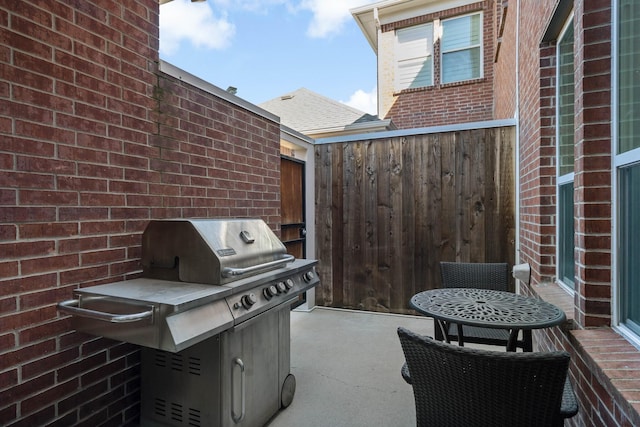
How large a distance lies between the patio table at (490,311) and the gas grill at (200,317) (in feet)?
3.00

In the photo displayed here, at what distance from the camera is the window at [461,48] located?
273 inches

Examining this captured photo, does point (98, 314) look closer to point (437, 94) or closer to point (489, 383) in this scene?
point (489, 383)

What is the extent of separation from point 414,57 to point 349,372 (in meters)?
6.78

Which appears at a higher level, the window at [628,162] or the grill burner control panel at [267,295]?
the window at [628,162]

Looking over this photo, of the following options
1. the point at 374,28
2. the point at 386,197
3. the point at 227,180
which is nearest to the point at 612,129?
the point at 227,180

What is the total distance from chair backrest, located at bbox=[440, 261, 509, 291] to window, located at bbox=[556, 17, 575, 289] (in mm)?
395

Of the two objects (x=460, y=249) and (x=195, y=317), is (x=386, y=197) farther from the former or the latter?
(x=195, y=317)

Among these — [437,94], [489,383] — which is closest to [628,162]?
[489,383]

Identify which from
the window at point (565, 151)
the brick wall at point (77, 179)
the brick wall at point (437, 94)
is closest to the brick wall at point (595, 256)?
the window at point (565, 151)

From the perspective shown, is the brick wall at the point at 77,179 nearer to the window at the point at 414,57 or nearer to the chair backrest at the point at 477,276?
the chair backrest at the point at 477,276

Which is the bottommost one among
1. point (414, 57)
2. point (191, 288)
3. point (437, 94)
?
point (191, 288)

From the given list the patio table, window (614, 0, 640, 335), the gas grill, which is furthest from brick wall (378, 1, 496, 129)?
the gas grill

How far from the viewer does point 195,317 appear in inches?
60.4

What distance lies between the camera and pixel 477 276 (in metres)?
2.80
